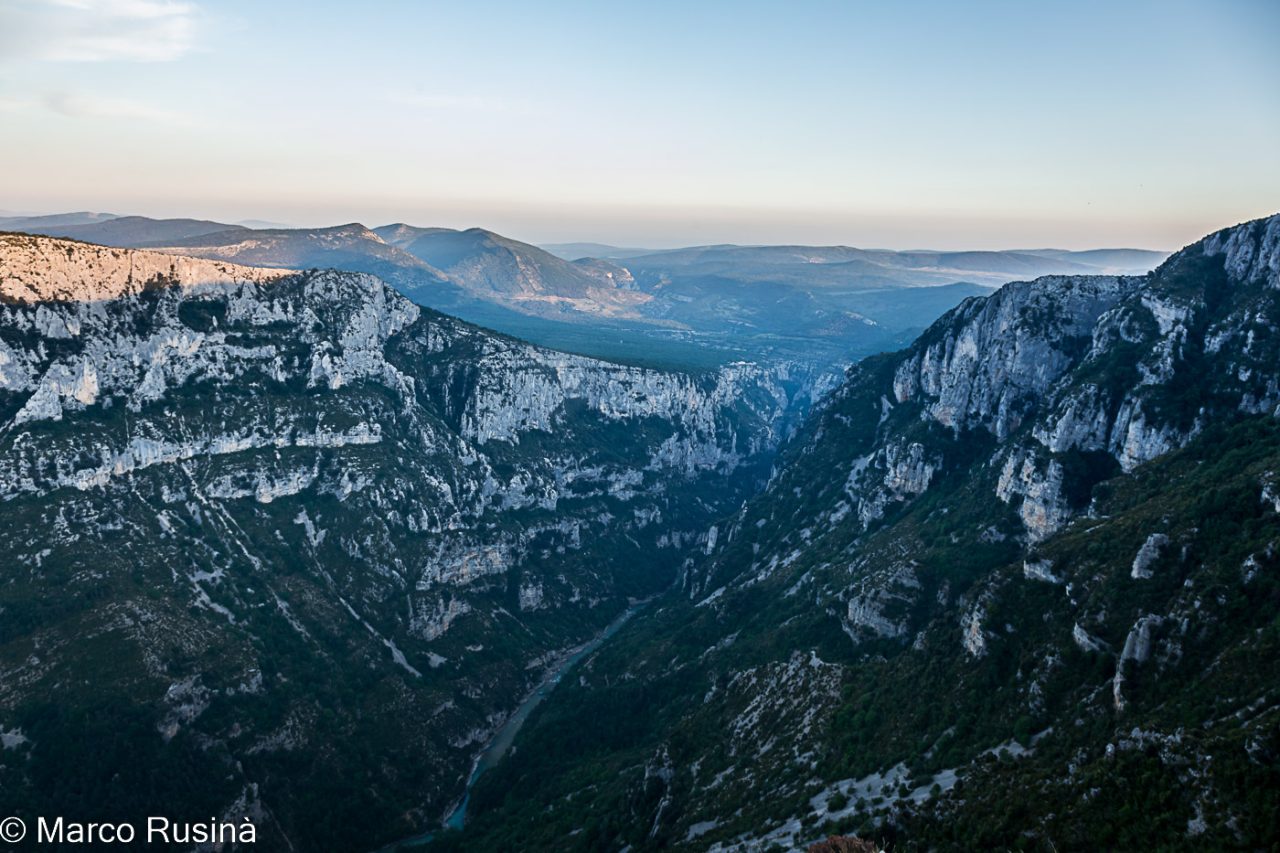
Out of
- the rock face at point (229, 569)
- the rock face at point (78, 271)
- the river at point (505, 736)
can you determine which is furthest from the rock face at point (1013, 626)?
the rock face at point (78, 271)

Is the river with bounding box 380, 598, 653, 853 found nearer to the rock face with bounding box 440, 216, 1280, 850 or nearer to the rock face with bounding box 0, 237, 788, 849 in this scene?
the rock face with bounding box 0, 237, 788, 849

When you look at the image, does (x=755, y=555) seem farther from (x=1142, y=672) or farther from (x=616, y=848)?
(x=1142, y=672)

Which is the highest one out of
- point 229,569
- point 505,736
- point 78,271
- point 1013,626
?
point 78,271

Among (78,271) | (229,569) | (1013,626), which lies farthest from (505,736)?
(78,271)

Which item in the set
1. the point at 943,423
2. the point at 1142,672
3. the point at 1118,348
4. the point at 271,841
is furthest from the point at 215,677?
the point at 1118,348

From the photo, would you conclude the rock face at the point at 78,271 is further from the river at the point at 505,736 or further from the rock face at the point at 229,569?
the river at the point at 505,736

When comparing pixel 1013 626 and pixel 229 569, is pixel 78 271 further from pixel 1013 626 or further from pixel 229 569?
pixel 1013 626
